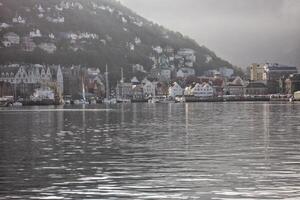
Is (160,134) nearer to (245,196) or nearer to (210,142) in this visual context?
(210,142)

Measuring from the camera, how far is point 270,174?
24641 mm

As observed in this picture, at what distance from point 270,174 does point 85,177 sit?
709 cm

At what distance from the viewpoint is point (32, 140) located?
44.2 meters

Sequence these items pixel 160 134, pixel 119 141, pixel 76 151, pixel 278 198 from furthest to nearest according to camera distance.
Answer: pixel 160 134 < pixel 119 141 < pixel 76 151 < pixel 278 198

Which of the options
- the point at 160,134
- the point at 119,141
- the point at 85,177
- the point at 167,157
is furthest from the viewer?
the point at 160,134

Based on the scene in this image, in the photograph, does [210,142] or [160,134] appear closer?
[210,142]

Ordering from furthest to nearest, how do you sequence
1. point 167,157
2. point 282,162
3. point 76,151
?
1. point 76,151
2. point 167,157
3. point 282,162

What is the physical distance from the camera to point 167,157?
31266 millimetres

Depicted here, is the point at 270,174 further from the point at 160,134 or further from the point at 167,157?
the point at 160,134

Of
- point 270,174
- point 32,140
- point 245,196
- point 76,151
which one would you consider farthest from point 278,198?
point 32,140

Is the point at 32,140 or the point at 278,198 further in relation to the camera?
the point at 32,140

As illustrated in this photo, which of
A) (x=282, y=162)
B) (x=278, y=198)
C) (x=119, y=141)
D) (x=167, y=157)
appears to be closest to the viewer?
(x=278, y=198)

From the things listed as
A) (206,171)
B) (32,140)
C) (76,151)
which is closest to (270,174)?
(206,171)

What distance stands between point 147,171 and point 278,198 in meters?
7.58
